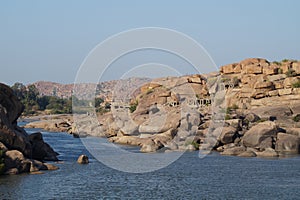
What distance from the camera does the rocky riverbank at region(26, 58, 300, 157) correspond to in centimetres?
5159

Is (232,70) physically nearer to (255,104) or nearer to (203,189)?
(255,104)

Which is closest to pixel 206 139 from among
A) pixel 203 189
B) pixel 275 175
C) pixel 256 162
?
pixel 256 162

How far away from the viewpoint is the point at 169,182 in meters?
33.2

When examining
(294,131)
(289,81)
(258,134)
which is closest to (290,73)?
(289,81)

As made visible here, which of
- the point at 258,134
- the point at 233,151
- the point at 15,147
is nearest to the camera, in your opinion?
the point at 15,147

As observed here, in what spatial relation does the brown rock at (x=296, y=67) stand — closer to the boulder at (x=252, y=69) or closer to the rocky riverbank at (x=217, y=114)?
the rocky riverbank at (x=217, y=114)

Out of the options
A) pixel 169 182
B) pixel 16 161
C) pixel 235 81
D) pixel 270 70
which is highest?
pixel 270 70

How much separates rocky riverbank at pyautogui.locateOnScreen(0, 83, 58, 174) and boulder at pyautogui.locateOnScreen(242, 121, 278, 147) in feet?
61.5

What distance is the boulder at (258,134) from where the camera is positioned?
50312 mm

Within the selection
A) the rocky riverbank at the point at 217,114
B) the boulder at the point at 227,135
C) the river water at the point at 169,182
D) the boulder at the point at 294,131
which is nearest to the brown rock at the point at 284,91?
the rocky riverbank at the point at 217,114

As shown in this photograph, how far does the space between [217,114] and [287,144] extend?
1703 cm

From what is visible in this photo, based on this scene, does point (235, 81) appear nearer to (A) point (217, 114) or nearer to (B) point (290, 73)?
(B) point (290, 73)

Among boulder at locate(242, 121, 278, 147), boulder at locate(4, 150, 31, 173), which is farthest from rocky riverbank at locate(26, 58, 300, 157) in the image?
boulder at locate(4, 150, 31, 173)

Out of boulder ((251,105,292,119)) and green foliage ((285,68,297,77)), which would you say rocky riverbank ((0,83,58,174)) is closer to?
boulder ((251,105,292,119))
